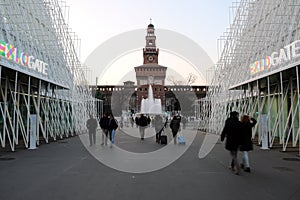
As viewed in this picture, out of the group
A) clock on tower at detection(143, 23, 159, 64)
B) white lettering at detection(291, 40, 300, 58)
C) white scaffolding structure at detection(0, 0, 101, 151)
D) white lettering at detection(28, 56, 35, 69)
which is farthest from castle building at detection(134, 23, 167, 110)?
white lettering at detection(291, 40, 300, 58)

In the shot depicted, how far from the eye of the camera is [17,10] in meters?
18.6

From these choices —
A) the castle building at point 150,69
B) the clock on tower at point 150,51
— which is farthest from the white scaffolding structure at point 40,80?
the clock on tower at point 150,51

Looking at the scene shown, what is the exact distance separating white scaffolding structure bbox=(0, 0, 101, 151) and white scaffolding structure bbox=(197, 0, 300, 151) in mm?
12772

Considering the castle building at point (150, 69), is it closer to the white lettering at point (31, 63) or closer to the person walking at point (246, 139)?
the white lettering at point (31, 63)

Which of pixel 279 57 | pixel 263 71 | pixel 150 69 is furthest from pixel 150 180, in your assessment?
pixel 150 69

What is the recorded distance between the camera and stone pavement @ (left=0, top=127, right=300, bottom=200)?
6.45m

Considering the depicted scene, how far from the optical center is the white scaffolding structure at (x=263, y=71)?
15.2 metres

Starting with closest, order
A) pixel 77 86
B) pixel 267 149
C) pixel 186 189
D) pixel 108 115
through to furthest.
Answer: pixel 186 189 → pixel 267 149 → pixel 108 115 → pixel 77 86

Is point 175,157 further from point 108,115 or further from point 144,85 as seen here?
point 144,85

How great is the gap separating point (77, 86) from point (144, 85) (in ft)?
262

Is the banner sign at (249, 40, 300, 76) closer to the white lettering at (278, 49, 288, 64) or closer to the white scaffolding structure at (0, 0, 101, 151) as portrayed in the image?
the white lettering at (278, 49, 288, 64)

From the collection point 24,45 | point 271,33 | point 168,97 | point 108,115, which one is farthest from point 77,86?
point 168,97

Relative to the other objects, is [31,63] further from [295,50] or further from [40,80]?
[295,50]

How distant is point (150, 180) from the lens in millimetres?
7902
